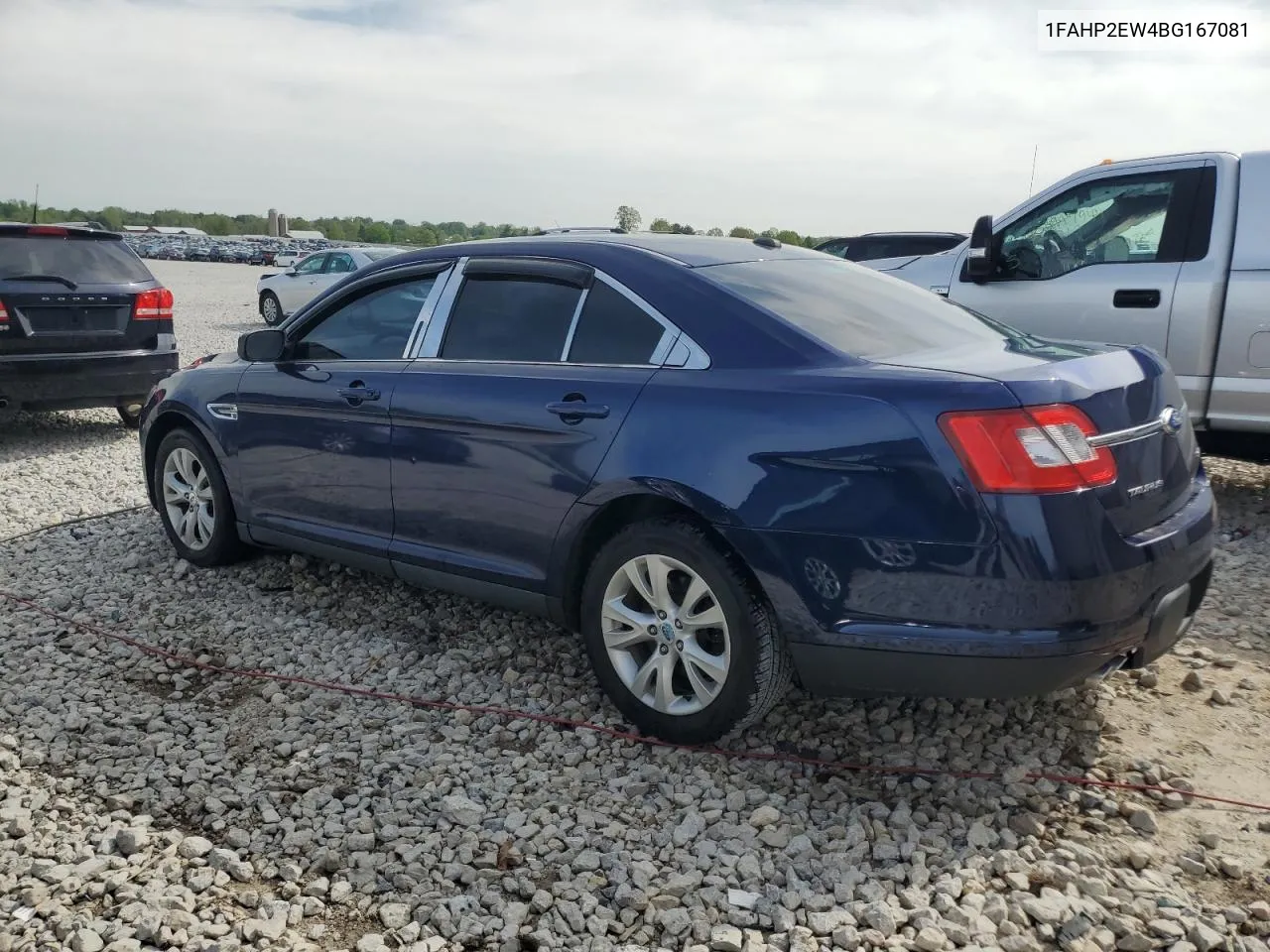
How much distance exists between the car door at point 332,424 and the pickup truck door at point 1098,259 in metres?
3.87

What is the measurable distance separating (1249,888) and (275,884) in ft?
8.36

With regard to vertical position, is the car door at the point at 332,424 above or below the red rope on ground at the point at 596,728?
above

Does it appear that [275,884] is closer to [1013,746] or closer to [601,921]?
[601,921]

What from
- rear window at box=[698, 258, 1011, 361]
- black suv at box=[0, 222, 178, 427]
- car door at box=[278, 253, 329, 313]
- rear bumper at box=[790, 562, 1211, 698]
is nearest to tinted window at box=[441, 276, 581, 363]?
rear window at box=[698, 258, 1011, 361]

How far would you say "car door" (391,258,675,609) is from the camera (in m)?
3.70

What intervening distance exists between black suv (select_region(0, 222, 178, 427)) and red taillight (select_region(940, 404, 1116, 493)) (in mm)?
7314

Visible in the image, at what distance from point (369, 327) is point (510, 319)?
88 cm

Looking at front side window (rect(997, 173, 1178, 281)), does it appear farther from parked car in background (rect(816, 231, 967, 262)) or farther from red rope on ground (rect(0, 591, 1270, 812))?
parked car in background (rect(816, 231, 967, 262))

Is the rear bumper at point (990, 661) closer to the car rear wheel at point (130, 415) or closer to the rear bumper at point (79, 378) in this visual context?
the rear bumper at point (79, 378)

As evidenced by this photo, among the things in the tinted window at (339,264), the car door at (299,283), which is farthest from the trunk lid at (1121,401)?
the car door at (299,283)

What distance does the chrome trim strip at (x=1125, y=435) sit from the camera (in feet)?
10.0

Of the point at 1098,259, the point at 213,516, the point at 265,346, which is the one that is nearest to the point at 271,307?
the point at 213,516

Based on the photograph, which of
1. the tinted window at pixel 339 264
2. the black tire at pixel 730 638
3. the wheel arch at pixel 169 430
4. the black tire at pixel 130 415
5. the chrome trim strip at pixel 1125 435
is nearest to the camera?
the chrome trim strip at pixel 1125 435

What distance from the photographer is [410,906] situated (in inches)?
113
